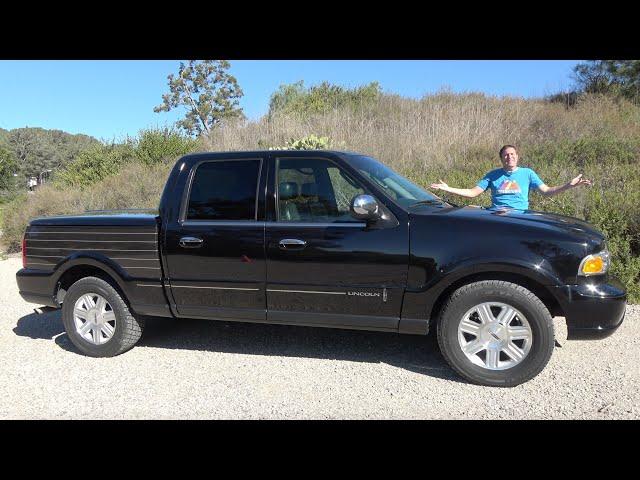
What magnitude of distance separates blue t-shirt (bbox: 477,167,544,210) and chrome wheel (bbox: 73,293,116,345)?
4.25 m

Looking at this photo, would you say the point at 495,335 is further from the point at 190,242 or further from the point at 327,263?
the point at 190,242

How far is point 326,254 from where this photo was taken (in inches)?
158

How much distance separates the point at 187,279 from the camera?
175 inches

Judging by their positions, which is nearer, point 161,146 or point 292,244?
point 292,244

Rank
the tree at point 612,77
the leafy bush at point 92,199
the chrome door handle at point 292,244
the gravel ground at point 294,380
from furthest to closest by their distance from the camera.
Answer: the tree at point 612,77 → the leafy bush at point 92,199 → the chrome door handle at point 292,244 → the gravel ground at point 294,380

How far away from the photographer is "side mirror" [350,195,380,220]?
12.3ft

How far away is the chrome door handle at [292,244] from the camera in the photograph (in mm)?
4082

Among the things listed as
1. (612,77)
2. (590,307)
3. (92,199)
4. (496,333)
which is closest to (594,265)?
(590,307)

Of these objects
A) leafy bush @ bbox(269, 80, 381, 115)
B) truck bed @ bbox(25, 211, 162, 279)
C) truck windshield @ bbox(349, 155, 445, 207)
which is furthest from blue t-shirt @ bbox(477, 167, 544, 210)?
leafy bush @ bbox(269, 80, 381, 115)

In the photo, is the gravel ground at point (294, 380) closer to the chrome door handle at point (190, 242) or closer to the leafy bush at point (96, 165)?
the chrome door handle at point (190, 242)

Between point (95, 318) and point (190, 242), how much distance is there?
1.35 m

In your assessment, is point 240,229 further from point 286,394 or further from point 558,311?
point 558,311

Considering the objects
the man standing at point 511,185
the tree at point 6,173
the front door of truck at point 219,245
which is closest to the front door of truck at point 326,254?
the front door of truck at point 219,245

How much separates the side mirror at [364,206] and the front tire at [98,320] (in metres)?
2.50
